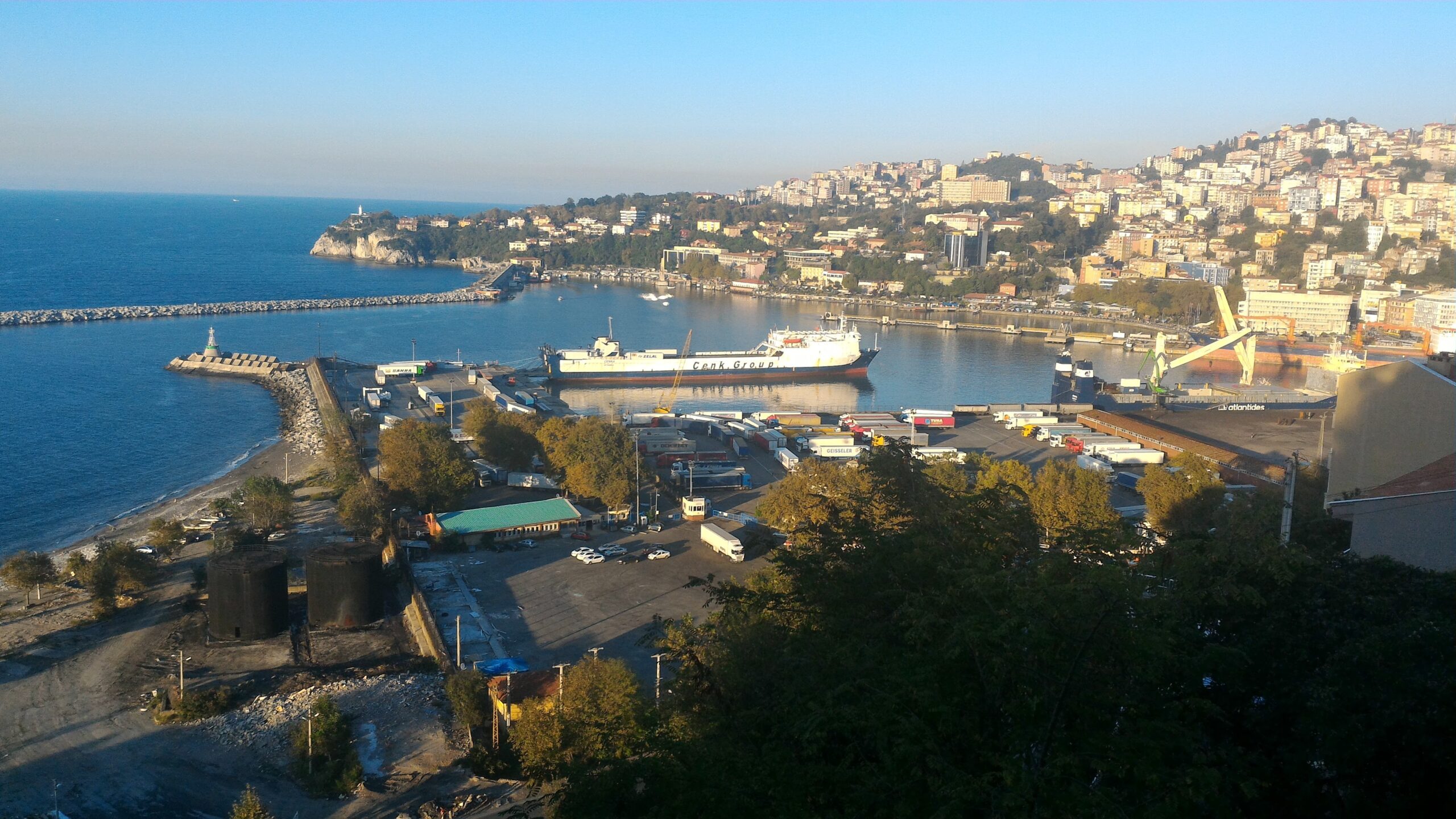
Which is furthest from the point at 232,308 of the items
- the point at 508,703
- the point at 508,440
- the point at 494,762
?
the point at 494,762

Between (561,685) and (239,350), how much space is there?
12567 millimetres

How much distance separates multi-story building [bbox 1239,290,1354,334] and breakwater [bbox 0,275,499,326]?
1461cm

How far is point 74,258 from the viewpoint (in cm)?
2736

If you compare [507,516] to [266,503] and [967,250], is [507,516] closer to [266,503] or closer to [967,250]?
[266,503]

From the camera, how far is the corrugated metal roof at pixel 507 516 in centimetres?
566

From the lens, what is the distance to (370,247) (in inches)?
1297

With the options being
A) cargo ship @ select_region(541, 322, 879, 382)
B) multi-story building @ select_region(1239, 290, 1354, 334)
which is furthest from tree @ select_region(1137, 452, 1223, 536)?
multi-story building @ select_region(1239, 290, 1354, 334)

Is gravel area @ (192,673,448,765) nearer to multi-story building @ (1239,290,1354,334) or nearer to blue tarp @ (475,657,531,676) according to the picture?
blue tarp @ (475,657,531,676)

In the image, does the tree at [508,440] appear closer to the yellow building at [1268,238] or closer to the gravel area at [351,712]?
the gravel area at [351,712]

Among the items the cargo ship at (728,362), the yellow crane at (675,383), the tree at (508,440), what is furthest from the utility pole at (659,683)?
the cargo ship at (728,362)

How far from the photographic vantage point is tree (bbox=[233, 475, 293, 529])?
18.2 feet

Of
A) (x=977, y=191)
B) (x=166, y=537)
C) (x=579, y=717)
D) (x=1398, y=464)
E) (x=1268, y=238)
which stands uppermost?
(x=977, y=191)

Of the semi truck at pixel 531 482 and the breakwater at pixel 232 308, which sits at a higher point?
the breakwater at pixel 232 308

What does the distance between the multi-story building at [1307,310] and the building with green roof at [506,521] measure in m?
14.9
